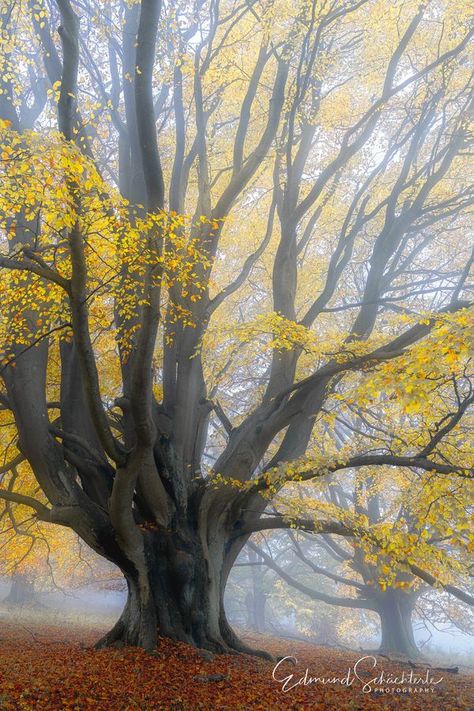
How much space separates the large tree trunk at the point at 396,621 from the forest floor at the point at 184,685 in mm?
9432

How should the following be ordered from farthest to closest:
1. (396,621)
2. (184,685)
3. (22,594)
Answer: (22,594) → (396,621) → (184,685)

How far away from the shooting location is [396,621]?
17.6m

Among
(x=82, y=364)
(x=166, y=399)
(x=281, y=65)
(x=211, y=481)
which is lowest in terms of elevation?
(x=211, y=481)

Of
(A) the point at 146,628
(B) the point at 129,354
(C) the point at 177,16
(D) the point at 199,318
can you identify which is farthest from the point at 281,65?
(A) the point at 146,628

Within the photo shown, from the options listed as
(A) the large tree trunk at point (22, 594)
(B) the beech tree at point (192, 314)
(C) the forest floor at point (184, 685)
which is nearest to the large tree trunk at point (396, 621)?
(C) the forest floor at point (184, 685)

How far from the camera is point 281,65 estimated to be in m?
8.70

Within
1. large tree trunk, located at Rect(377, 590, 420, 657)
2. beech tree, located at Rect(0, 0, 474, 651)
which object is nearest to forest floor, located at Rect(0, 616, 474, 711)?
beech tree, located at Rect(0, 0, 474, 651)

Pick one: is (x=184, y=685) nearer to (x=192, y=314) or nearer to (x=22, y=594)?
(x=192, y=314)

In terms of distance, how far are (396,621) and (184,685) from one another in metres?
14.1

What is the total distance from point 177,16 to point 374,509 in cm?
1702

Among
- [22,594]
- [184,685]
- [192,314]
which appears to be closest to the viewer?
[184,685]

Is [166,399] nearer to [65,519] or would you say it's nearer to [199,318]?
[199,318]

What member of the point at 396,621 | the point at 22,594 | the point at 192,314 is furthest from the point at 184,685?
the point at 22,594

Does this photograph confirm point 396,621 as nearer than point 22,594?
Result: Yes
